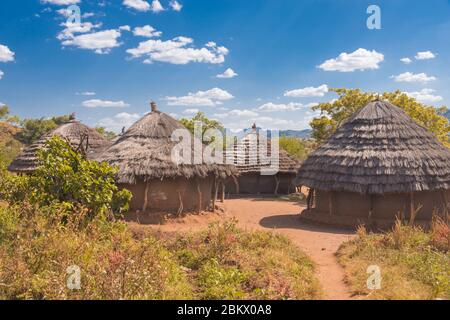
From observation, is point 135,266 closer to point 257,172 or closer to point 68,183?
point 68,183

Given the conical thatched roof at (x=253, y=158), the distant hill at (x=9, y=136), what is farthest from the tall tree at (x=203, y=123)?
the distant hill at (x=9, y=136)

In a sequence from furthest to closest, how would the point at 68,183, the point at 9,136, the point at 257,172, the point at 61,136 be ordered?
the point at 9,136 → the point at 257,172 → the point at 61,136 → the point at 68,183

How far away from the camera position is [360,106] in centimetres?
2112

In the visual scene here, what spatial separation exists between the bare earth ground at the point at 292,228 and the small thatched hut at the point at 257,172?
2.57 m

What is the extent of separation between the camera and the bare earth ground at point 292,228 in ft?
24.1

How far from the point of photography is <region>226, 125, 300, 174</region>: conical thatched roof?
2319 cm

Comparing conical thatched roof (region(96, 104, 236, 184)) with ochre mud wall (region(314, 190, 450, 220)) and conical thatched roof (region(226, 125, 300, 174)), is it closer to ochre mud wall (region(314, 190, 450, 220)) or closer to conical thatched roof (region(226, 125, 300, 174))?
ochre mud wall (region(314, 190, 450, 220))

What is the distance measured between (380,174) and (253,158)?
11.9m

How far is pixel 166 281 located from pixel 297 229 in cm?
717

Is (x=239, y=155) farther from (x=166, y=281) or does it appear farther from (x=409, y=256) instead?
(x=166, y=281)

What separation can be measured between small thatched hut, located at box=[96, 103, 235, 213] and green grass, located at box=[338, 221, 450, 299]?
6029 millimetres

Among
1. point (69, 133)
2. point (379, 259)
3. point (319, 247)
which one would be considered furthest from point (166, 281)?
point (69, 133)

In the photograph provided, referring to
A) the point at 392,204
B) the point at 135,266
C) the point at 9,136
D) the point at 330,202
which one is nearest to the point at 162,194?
the point at 330,202

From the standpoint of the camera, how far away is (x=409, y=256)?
25.3 ft
